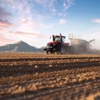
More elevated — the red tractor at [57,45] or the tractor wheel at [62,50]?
the red tractor at [57,45]

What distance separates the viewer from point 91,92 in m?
8.02

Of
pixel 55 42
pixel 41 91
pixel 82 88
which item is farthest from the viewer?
pixel 55 42

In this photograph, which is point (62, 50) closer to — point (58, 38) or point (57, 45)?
point (57, 45)

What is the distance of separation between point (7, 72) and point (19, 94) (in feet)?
17.0

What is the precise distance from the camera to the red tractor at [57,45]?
33809 mm

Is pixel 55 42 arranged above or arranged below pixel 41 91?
above

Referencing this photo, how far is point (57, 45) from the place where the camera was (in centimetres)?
3375

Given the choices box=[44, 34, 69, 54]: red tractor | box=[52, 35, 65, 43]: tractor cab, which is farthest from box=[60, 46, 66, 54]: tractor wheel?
box=[52, 35, 65, 43]: tractor cab

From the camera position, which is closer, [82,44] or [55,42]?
[55,42]

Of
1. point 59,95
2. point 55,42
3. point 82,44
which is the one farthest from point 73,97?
point 82,44

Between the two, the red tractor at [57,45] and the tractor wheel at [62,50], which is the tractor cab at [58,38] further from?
the tractor wheel at [62,50]

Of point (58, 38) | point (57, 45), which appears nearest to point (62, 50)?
point (57, 45)

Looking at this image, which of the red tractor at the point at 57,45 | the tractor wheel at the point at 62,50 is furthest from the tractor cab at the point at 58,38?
the tractor wheel at the point at 62,50

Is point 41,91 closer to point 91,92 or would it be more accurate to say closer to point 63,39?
point 91,92
